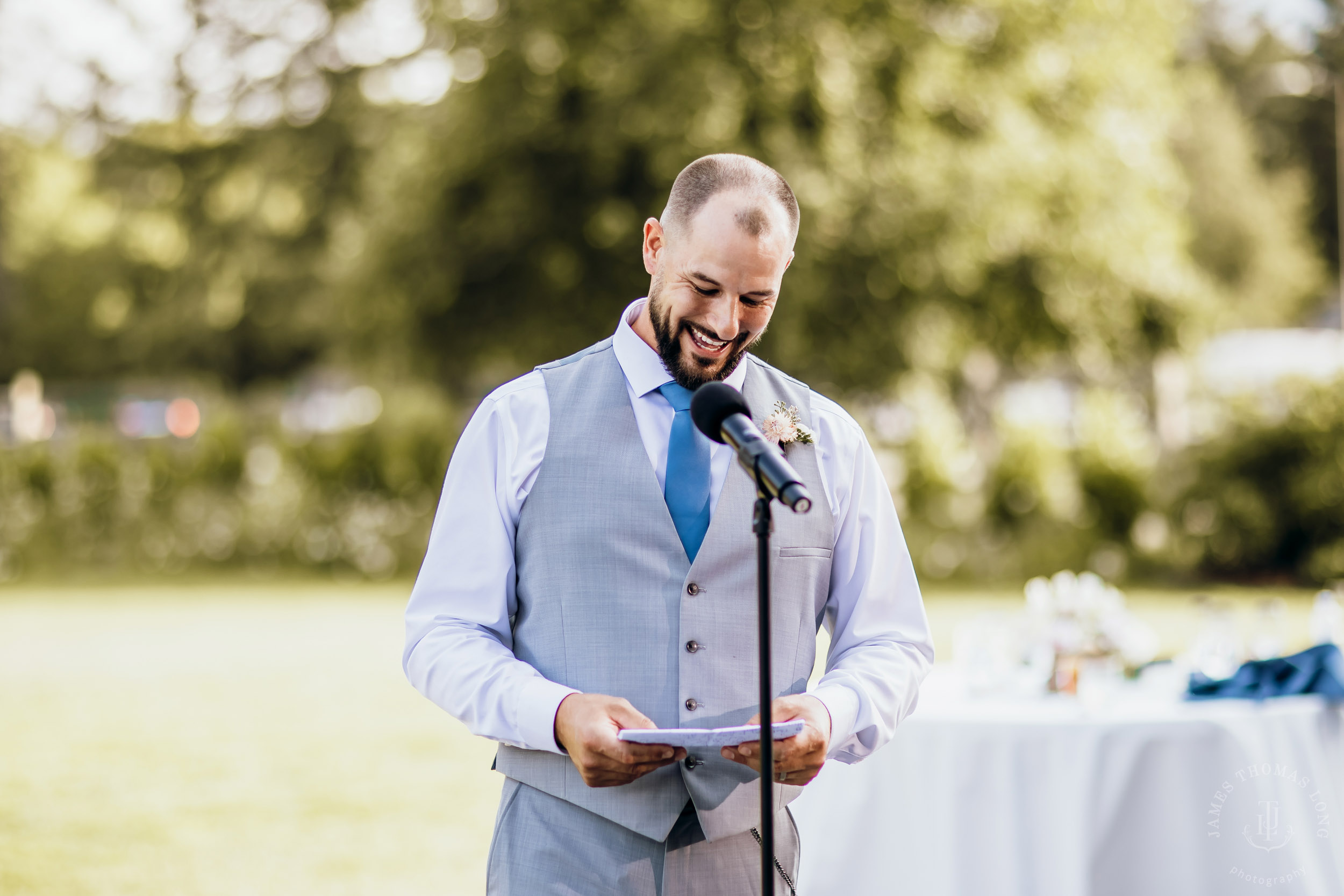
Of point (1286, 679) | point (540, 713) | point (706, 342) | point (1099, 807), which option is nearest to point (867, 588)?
point (706, 342)

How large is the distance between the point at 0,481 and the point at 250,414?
3621mm

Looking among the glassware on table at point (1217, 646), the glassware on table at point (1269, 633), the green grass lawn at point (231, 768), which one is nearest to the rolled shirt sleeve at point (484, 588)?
the glassware on table at point (1217, 646)

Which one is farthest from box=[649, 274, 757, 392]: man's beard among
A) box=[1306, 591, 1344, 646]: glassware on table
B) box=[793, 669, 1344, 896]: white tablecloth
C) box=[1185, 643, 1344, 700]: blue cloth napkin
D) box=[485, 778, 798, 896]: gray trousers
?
box=[1306, 591, 1344, 646]: glassware on table

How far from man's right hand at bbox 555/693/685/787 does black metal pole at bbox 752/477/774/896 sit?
0.20 m

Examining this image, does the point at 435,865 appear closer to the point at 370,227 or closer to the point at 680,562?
the point at 680,562

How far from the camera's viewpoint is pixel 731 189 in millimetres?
2182

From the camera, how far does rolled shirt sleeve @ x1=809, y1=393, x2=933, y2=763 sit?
7.68ft

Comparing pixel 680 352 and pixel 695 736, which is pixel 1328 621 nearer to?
pixel 680 352

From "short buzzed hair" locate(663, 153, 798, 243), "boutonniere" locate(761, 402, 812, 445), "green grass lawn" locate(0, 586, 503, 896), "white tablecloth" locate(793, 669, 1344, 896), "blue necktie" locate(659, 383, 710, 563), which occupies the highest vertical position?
"short buzzed hair" locate(663, 153, 798, 243)

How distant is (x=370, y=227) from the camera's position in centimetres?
1645

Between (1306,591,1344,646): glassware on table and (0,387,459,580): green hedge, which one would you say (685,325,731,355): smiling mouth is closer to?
(1306,591,1344,646): glassware on table

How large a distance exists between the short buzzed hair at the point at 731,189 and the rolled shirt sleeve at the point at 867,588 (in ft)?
1.27

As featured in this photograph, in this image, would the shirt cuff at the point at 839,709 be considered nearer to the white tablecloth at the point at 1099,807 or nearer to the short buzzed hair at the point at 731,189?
the short buzzed hair at the point at 731,189

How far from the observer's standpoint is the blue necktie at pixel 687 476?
2.26 meters
